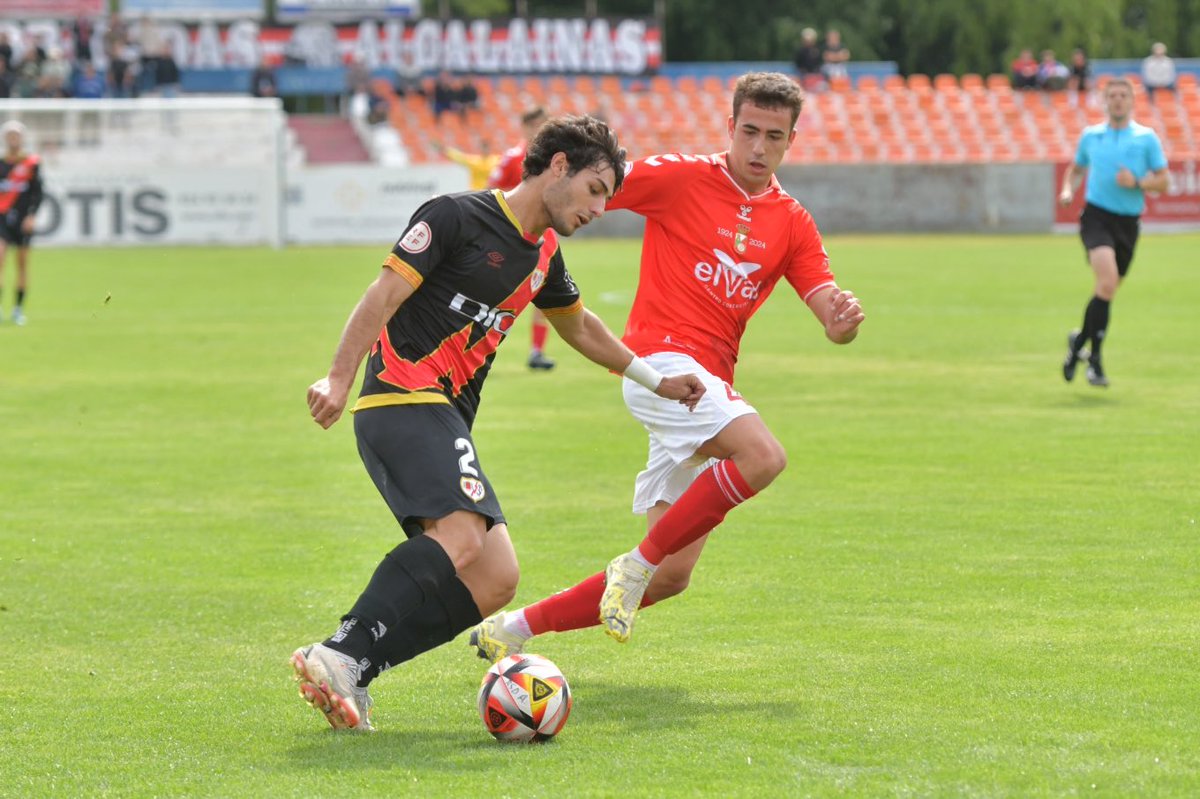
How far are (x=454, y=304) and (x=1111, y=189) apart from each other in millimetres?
10096

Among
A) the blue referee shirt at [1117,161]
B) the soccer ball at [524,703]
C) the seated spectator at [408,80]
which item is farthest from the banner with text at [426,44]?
the soccer ball at [524,703]

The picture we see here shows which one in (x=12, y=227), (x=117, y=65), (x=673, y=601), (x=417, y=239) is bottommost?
(x=117, y=65)

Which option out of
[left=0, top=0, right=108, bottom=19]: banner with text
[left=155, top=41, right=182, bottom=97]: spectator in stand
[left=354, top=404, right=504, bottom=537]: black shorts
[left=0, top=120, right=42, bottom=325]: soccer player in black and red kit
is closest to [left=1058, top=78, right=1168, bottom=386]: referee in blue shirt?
[left=354, top=404, right=504, bottom=537]: black shorts

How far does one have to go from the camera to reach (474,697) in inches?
234

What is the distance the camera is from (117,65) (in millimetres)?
38594

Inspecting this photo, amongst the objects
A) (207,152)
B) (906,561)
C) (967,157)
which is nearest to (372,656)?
(906,561)

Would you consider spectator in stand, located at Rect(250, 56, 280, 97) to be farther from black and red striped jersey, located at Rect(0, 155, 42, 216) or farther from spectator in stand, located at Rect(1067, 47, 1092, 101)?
spectator in stand, located at Rect(1067, 47, 1092, 101)

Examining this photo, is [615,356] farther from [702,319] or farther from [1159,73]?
[1159,73]

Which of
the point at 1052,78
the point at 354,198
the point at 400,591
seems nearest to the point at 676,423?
the point at 400,591

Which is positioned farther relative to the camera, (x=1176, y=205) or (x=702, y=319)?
(x=1176, y=205)

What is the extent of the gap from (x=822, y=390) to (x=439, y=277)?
9576 mm

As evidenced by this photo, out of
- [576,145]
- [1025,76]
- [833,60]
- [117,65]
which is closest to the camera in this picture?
[576,145]

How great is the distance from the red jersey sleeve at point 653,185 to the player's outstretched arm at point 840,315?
70 cm

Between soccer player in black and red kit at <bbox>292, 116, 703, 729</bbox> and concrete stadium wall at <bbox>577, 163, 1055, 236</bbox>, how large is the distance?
3006 centimetres
